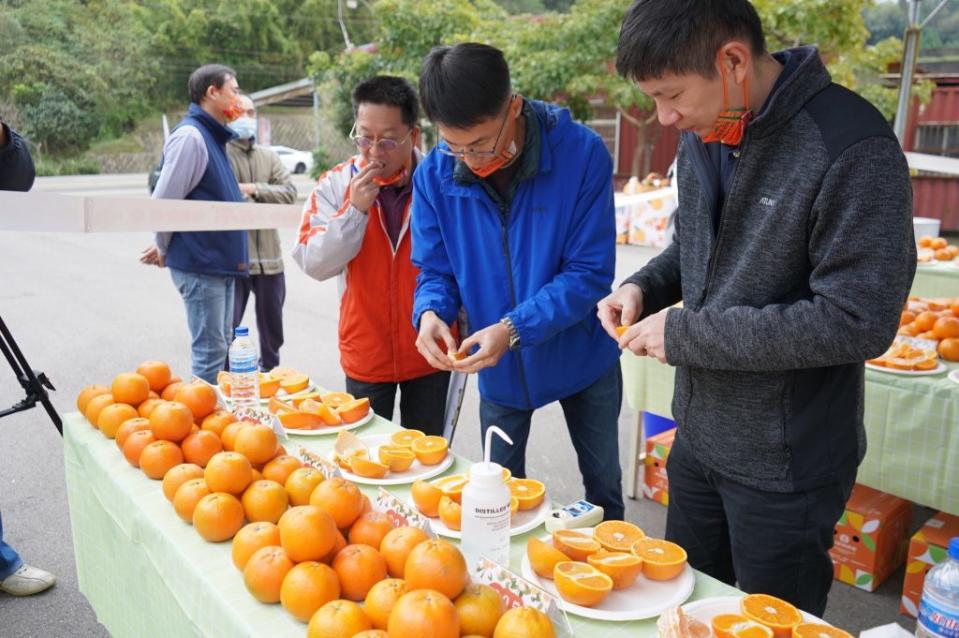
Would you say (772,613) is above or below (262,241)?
below

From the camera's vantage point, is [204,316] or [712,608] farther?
[204,316]

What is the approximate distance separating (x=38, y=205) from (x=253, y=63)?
1440cm

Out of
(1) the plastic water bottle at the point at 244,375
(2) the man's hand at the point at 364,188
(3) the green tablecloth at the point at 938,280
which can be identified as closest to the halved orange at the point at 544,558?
(1) the plastic water bottle at the point at 244,375

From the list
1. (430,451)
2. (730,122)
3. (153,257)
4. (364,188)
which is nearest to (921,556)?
(430,451)

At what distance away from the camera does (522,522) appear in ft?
4.95

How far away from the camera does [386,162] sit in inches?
93.0

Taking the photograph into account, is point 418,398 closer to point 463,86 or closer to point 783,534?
point 463,86

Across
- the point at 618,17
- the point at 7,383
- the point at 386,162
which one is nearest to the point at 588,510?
the point at 386,162

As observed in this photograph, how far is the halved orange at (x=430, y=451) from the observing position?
177cm

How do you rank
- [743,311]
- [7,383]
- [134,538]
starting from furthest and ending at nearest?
[7,383] < [134,538] < [743,311]

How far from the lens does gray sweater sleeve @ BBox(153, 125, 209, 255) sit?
3.66 m

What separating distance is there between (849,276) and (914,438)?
1.69m

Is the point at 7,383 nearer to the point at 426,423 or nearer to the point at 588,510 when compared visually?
the point at 426,423

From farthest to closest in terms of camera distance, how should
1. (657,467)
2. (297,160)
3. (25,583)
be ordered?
(297,160), (657,467), (25,583)
